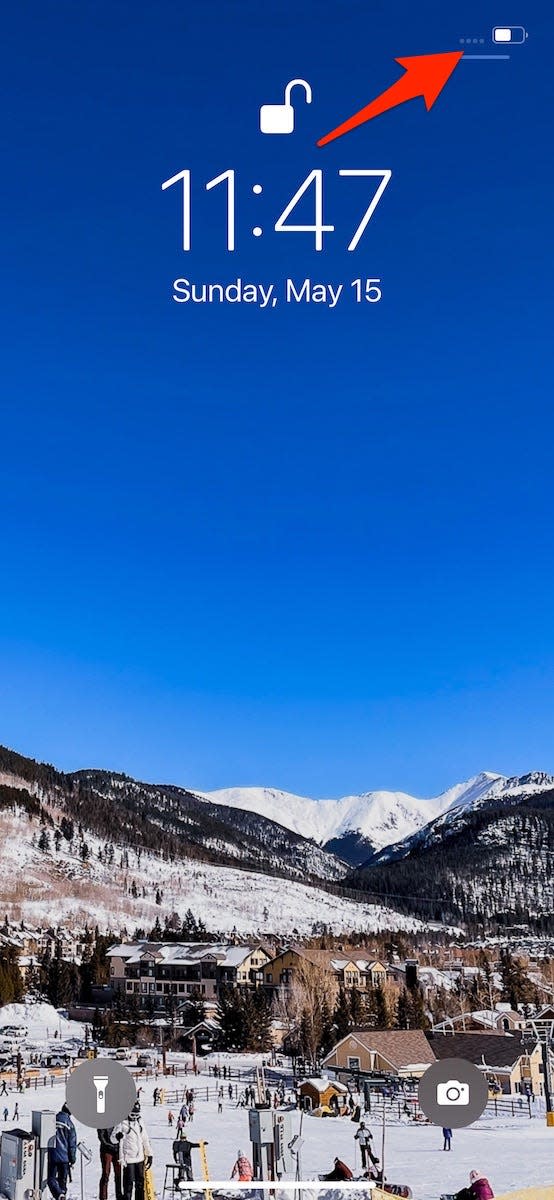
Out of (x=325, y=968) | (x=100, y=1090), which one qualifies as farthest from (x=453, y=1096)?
(x=325, y=968)

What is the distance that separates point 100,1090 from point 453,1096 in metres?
3.71

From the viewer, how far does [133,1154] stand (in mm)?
13250

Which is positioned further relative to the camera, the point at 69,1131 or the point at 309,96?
the point at 309,96

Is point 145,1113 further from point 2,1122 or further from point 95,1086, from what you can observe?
point 95,1086

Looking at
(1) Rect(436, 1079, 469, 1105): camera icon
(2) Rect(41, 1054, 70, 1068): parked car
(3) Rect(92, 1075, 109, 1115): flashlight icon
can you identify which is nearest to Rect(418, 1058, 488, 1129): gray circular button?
(1) Rect(436, 1079, 469, 1105): camera icon

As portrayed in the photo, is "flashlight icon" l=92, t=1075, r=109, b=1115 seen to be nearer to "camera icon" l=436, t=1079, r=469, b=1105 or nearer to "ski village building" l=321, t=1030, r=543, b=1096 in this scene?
"camera icon" l=436, t=1079, r=469, b=1105

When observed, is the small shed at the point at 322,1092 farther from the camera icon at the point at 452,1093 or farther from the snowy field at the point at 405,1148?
the camera icon at the point at 452,1093

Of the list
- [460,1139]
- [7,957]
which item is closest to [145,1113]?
[460,1139]

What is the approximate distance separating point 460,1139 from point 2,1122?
47.0 feet

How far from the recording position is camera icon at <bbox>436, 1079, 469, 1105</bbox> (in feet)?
34.2

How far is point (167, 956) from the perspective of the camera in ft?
310

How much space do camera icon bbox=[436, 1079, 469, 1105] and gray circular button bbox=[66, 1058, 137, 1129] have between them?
328 centimetres

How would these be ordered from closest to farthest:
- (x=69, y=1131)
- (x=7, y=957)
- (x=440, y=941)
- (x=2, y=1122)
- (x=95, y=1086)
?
(x=95, y=1086) < (x=69, y=1131) < (x=2, y=1122) < (x=7, y=957) < (x=440, y=941)

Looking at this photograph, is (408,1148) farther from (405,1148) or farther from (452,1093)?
(452,1093)
